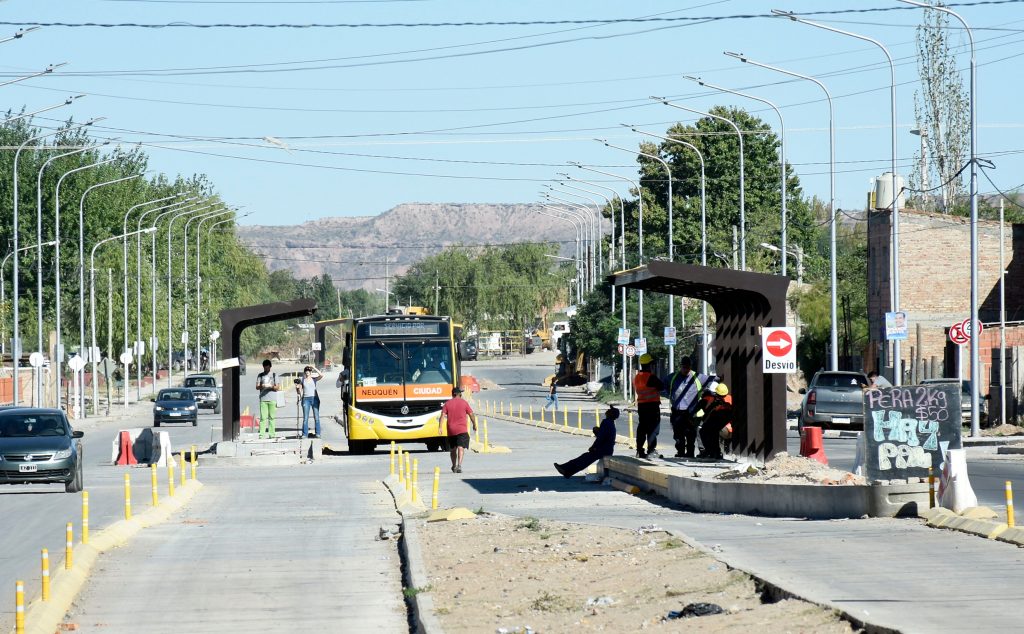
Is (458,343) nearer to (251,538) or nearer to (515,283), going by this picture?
(251,538)

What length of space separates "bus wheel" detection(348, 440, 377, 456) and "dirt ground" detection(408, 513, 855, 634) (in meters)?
21.0

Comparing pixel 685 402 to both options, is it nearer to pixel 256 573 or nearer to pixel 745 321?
pixel 745 321

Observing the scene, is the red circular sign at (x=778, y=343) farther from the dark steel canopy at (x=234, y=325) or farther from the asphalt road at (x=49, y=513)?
the dark steel canopy at (x=234, y=325)

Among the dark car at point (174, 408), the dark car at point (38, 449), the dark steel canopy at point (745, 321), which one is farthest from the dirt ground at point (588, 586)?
the dark car at point (174, 408)

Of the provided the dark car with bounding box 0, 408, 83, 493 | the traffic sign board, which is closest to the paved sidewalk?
the dark car with bounding box 0, 408, 83, 493

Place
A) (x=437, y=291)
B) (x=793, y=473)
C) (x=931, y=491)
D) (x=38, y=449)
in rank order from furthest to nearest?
(x=437, y=291)
(x=38, y=449)
(x=793, y=473)
(x=931, y=491)

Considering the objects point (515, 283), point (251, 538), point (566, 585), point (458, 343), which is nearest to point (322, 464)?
point (458, 343)

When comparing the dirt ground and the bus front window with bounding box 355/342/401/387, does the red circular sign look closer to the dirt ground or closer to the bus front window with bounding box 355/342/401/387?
the dirt ground

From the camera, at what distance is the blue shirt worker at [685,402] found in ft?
80.5

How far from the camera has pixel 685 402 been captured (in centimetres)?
2486

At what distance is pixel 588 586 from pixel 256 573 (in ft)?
12.3

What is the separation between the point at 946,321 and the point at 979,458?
114 feet

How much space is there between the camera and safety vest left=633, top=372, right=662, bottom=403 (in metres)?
25.1

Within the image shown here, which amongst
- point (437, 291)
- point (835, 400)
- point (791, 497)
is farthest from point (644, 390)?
point (437, 291)
